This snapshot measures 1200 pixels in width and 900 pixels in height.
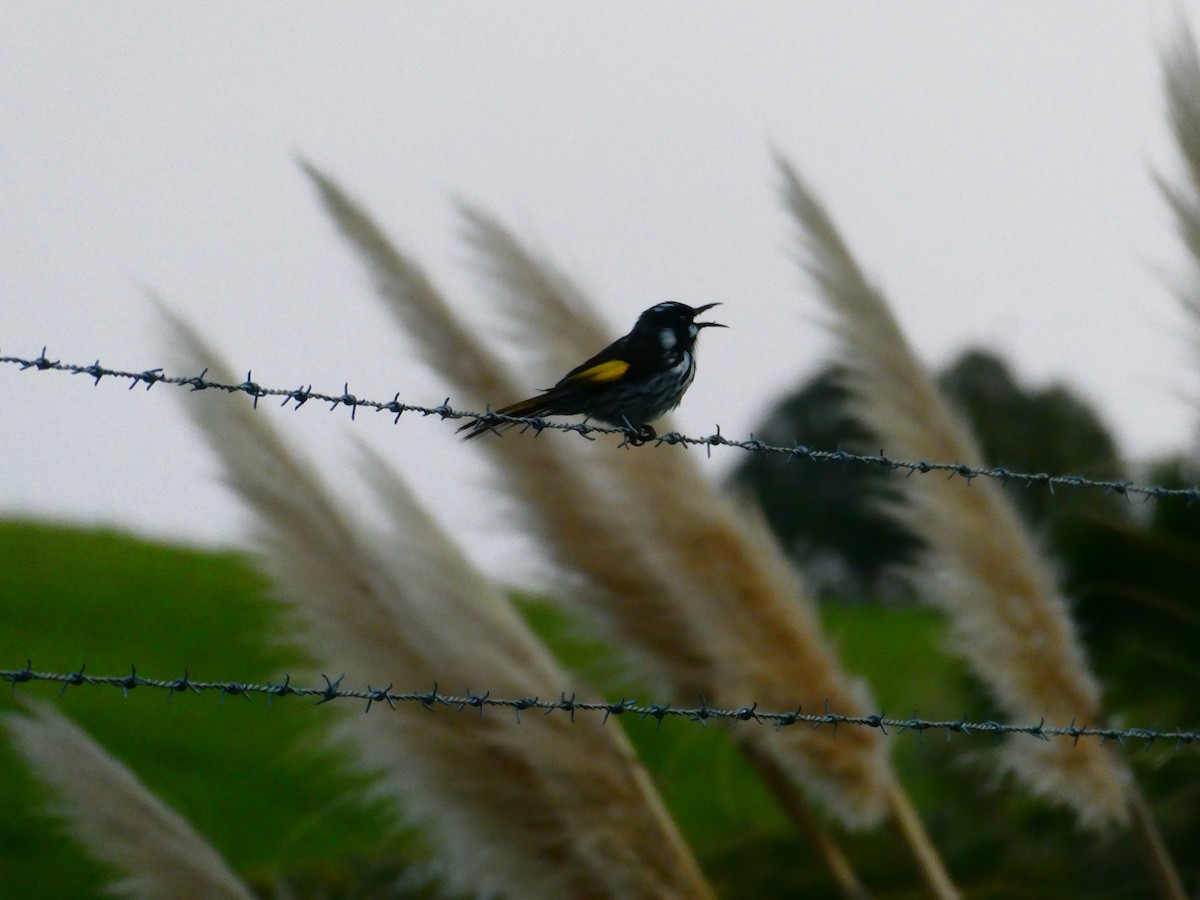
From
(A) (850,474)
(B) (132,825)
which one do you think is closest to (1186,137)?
(B) (132,825)

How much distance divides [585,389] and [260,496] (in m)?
0.88

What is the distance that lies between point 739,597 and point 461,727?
2.80 feet

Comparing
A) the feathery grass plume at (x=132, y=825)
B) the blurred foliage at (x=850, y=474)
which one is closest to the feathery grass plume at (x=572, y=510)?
the feathery grass plume at (x=132, y=825)

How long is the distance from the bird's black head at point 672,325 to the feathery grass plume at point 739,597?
0.50 m

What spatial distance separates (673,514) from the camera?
413cm

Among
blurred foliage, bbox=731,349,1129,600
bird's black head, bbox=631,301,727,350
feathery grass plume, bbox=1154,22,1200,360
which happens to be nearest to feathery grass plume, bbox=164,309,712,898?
bird's black head, bbox=631,301,727,350

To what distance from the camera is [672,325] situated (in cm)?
373

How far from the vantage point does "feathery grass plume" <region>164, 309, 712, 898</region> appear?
3.60 meters

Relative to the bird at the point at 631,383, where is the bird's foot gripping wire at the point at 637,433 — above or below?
below

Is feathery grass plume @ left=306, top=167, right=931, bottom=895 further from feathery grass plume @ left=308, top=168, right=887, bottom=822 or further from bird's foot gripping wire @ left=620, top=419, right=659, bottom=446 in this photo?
bird's foot gripping wire @ left=620, top=419, right=659, bottom=446

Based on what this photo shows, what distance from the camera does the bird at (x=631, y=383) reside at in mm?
3461

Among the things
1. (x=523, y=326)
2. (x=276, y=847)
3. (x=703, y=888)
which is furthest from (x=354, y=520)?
(x=276, y=847)

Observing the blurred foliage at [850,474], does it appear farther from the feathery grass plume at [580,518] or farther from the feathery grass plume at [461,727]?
the feathery grass plume at [461,727]

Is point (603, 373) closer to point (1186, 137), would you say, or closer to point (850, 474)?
point (1186, 137)
